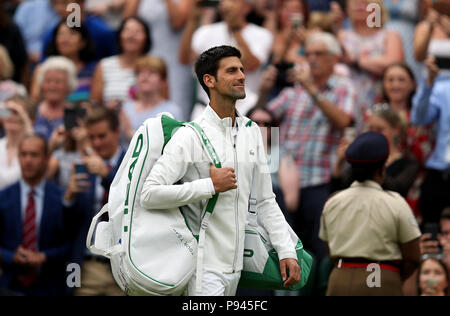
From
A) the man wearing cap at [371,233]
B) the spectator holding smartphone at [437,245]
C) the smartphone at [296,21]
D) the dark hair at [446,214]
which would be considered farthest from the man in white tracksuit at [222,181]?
the smartphone at [296,21]

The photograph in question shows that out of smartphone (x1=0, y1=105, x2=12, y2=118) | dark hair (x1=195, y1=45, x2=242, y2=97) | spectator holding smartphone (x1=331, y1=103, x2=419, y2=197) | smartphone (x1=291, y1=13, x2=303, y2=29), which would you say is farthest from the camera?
smartphone (x1=291, y1=13, x2=303, y2=29)

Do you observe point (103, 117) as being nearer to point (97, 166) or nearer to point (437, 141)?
point (97, 166)

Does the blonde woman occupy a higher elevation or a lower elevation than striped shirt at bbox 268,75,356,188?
higher

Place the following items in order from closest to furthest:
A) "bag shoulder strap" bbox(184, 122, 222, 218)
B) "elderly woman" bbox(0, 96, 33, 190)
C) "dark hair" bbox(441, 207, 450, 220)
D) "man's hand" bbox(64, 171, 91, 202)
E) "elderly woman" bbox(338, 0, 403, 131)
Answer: "bag shoulder strap" bbox(184, 122, 222, 218), "dark hair" bbox(441, 207, 450, 220), "man's hand" bbox(64, 171, 91, 202), "elderly woman" bbox(0, 96, 33, 190), "elderly woman" bbox(338, 0, 403, 131)

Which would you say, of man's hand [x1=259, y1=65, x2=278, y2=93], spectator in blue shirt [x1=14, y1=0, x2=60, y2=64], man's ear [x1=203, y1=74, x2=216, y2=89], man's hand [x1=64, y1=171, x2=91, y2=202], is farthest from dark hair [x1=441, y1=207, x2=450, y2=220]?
spectator in blue shirt [x1=14, y1=0, x2=60, y2=64]

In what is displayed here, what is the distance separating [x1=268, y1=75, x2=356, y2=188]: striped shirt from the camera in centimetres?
934

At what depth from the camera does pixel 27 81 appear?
11570 mm

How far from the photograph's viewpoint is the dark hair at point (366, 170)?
278 inches

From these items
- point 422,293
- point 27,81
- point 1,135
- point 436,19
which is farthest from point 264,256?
point 27,81

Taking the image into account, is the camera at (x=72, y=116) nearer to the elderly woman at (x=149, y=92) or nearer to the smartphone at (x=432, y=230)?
the elderly woman at (x=149, y=92)

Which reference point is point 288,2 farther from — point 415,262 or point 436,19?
point 415,262

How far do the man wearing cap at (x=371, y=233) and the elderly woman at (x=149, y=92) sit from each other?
3.10 m

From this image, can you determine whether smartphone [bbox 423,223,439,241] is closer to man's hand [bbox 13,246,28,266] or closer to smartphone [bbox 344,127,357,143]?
smartphone [bbox 344,127,357,143]

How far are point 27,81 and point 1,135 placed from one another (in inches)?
55.5
